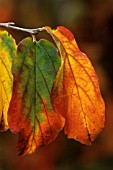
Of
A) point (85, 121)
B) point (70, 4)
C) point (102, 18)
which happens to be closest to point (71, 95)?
point (85, 121)

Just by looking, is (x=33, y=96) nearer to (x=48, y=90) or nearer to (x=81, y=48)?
(x=48, y=90)

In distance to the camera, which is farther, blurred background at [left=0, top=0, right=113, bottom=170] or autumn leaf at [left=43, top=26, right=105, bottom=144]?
blurred background at [left=0, top=0, right=113, bottom=170]

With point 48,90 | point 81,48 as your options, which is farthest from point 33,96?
point 81,48

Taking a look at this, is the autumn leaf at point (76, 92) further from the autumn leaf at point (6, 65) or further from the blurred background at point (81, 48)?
the blurred background at point (81, 48)

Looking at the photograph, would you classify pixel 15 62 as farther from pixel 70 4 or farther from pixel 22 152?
pixel 70 4

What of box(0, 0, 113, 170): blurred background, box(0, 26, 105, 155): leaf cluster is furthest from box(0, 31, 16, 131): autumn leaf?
box(0, 0, 113, 170): blurred background

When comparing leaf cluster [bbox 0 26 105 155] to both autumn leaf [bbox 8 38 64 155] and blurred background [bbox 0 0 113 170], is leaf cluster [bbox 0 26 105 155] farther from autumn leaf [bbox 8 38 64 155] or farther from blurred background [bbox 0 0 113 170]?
blurred background [bbox 0 0 113 170]
